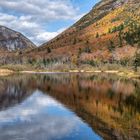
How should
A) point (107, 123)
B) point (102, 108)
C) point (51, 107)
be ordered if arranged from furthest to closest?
point (51, 107) → point (102, 108) → point (107, 123)

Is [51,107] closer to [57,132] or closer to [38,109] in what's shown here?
[38,109]

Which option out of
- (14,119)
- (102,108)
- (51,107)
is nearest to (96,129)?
(14,119)

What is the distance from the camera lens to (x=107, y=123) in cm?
4725

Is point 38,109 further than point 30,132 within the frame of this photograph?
Yes

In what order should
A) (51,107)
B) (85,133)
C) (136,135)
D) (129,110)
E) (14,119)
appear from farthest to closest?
(51,107), (129,110), (14,119), (85,133), (136,135)

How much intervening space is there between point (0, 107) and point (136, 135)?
3319cm

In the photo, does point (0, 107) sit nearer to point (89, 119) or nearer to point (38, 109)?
point (38, 109)

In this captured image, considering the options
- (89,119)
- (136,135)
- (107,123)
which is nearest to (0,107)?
(89,119)

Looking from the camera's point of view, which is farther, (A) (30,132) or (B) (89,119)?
(B) (89,119)

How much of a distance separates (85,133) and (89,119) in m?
9.96

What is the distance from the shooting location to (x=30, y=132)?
41.2 metres

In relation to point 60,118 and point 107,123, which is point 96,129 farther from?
point 60,118

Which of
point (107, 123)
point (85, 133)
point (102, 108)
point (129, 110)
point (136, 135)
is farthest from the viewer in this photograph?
point (102, 108)

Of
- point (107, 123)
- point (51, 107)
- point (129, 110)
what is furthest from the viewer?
point (51, 107)
